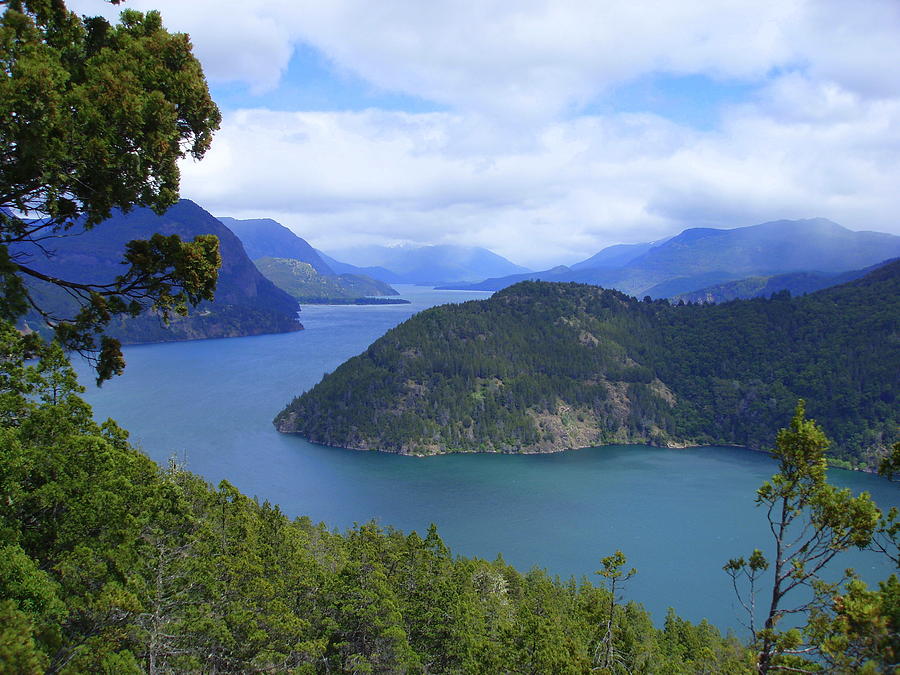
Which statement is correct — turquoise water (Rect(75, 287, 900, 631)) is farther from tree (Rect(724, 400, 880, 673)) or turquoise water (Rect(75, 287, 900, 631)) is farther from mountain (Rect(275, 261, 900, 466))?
tree (Rect(724, 400, 880, 673))

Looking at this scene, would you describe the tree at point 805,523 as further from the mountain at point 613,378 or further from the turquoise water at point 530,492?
the mountain at point 613,378

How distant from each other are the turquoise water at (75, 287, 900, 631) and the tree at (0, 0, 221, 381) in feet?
152

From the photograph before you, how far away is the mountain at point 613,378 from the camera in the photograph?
132m

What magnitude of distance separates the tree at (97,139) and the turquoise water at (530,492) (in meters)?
46.2

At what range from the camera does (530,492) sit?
98.5 metres

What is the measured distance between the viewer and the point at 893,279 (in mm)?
161625

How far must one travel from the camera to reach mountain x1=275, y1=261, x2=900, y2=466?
432 feet

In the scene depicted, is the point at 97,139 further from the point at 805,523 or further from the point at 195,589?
the point at 195,589

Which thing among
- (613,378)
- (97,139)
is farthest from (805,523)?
(613,378)

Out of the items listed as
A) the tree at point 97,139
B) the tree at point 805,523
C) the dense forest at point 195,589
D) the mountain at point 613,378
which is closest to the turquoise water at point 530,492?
the mountain at point 613,378

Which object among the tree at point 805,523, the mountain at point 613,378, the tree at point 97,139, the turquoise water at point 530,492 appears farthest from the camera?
the mountain at point 613,378

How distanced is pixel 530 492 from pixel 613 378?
69365mm

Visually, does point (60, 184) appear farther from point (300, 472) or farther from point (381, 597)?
point (300, 472)

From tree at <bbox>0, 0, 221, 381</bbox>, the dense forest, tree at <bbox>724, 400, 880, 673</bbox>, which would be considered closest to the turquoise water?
the dense forest
